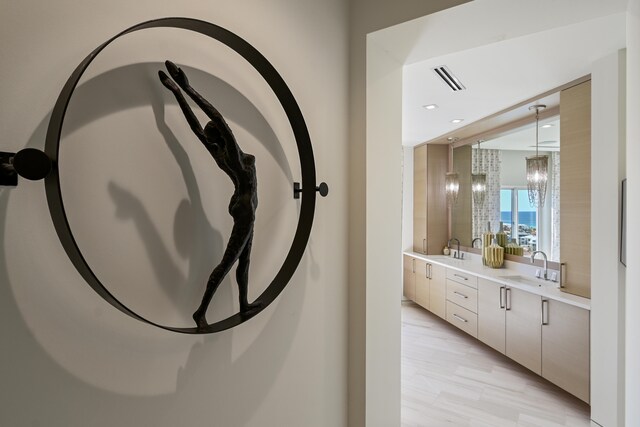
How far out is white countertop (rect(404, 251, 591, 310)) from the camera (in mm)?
2787

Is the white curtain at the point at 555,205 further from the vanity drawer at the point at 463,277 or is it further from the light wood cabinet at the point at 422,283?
the light wood cabinet at the point at 422,283

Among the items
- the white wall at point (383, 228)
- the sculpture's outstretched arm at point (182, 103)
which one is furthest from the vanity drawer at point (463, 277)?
the sculpture's outstretched arm at point (182, 103)

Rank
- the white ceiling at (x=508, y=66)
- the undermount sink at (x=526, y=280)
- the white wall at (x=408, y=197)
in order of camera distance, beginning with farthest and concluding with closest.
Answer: the white wall at (x=408, y=197), the undermount sink at (x=526, y=280), the white ceiling at (x=508, y=66)

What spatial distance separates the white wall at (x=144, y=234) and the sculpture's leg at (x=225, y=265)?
0.18ft

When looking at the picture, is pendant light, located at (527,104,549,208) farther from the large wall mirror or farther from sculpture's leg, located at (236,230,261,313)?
sculpture's leg, located at (236,230,261,313)

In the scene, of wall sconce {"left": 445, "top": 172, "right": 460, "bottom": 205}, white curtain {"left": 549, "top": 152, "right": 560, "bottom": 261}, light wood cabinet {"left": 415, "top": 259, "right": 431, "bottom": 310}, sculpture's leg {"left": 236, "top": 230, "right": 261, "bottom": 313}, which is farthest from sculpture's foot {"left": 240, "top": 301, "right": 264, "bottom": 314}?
wall sconce {"left": 445, "top": 172, "right": 460, "bottom": 205}

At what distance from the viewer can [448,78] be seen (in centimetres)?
284

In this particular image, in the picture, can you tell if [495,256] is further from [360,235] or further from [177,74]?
[177,74]

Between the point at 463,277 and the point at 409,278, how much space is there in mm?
1513

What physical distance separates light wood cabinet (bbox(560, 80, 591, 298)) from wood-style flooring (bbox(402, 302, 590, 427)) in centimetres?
92

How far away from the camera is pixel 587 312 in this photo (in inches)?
101

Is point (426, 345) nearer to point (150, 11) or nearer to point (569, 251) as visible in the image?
point (569, 251)

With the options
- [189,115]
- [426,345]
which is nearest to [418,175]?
[426,345]

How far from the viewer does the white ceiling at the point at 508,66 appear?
2.02 metres
